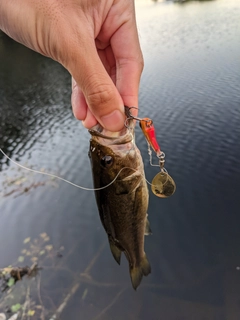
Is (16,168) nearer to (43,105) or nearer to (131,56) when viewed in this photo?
(43,105)

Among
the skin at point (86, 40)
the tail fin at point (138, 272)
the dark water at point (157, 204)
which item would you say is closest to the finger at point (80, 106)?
the skin at point (86, 40)

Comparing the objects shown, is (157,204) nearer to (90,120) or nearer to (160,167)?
(160,167)

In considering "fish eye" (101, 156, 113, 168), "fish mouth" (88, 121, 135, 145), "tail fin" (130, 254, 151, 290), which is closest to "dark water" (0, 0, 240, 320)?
"tail fin" (130, 254, 151, 290)

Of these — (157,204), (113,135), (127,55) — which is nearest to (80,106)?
(113,135)

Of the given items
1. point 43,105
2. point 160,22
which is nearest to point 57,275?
point 43,105

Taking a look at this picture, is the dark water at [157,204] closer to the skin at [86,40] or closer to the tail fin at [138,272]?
the tail fin at [138,272]

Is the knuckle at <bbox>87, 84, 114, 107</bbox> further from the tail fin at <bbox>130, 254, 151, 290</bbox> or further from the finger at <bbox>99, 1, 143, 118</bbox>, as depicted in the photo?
the tail fin at <bbox>130, 254, 151, 290</bbox>
